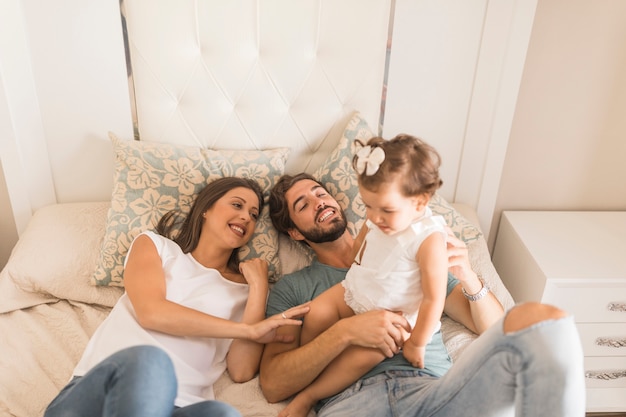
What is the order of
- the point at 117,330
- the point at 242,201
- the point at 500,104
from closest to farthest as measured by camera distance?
1. the point at 117,330
2. the point at 242,201
3. the point at 500,104

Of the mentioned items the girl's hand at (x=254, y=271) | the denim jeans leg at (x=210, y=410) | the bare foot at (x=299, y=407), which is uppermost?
the girl's hand at (x=254, y=271)

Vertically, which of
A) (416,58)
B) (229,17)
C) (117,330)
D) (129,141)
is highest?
(229,17)

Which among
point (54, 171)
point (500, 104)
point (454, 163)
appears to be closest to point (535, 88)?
point (500, 104)

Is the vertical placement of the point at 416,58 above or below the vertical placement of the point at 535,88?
above

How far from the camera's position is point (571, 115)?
203 cm

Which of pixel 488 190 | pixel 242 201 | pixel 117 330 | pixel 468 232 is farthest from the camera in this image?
pixel 488 190

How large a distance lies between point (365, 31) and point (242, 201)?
0.72 m

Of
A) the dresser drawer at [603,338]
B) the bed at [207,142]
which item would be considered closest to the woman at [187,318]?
the bed at [207,142]

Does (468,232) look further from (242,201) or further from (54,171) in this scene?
(54,171)

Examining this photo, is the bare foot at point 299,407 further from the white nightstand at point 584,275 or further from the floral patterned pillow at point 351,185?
the white nightstand at point 584,275

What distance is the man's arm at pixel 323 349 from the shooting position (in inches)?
50.2

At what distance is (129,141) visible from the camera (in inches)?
70.7

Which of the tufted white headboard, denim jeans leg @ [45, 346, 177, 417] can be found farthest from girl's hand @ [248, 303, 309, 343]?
the tufted white headboard

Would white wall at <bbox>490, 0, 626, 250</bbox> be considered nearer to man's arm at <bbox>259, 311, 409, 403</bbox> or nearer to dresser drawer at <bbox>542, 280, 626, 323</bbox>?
dresser drawer at <bbox>542, 280, 626, 323</bbox>
